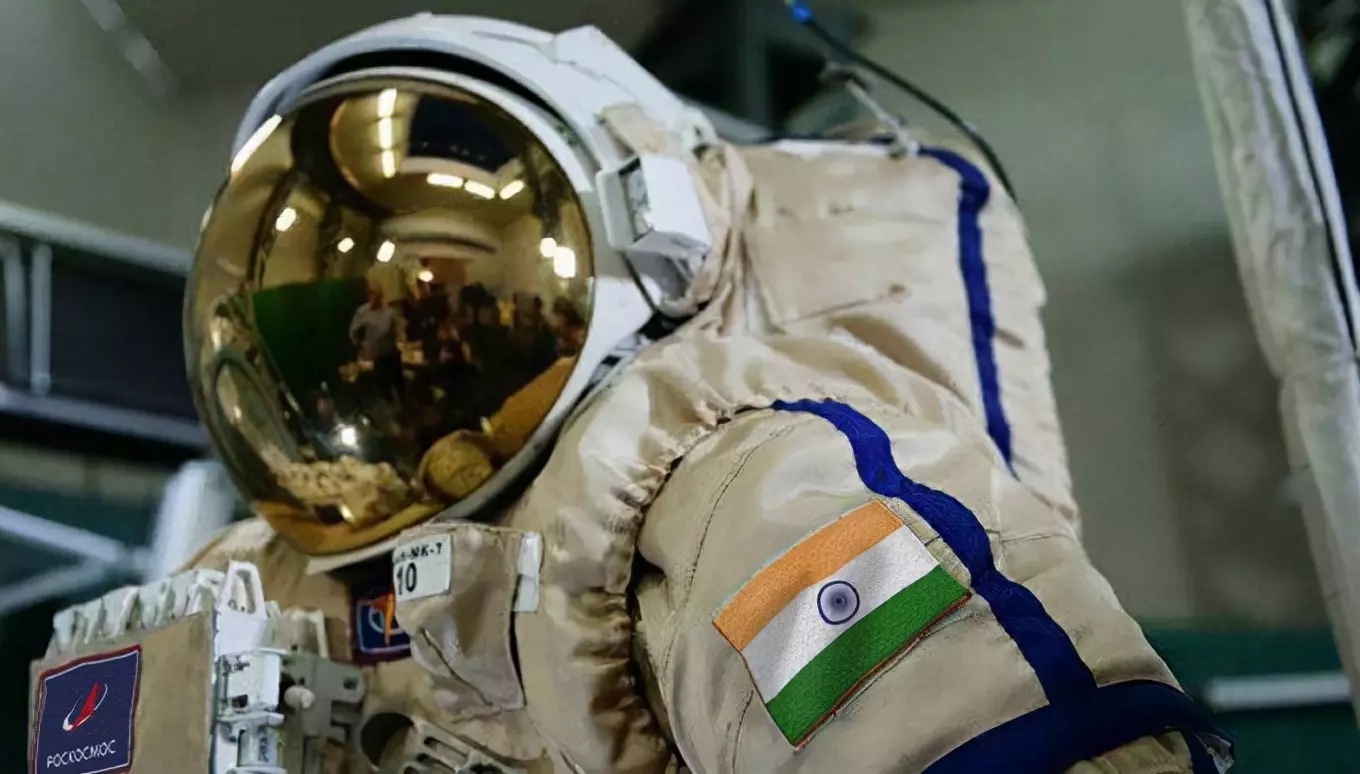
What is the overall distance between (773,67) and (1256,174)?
2.18 feet

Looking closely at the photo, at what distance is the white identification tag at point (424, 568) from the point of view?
0.64m

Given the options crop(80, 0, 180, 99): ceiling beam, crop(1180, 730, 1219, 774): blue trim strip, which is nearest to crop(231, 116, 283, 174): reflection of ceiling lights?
crop(80, 0, 180, 99): ceiling beam

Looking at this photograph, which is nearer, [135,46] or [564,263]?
[564,263]

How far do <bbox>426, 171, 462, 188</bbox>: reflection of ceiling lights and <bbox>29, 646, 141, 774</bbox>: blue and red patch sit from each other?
0.34m

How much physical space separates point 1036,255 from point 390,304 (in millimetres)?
914

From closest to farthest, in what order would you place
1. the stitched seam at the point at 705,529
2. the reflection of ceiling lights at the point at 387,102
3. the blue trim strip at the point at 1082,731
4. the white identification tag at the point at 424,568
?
1. the blue trim strip at the point at 1082,731
2. the stitched seam at the point at 705,529
3. the white identification tag at the point at 424,568
4. the reflection of ceiling lights at the point at 387,102

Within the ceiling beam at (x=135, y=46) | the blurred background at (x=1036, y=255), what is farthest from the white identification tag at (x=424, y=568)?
the ceiling beam at (x=135, y=46)

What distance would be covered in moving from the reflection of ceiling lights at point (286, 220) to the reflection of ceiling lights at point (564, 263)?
0.61 ft

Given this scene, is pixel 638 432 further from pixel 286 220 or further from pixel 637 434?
pixel 286 220

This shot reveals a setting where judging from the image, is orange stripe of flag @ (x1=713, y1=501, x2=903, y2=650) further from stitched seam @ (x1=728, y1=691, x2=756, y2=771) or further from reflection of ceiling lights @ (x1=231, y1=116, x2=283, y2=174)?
reflection of ceiling lights @ (x1=231, y1=116, x2=283, y2=174)

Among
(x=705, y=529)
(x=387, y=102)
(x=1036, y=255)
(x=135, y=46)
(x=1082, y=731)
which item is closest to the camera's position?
(x=1082, y=731)

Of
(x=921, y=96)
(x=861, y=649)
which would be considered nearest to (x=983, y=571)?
(x=861, y=649)

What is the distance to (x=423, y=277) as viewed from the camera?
2.33 ft

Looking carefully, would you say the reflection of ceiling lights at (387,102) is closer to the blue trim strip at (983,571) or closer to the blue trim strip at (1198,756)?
the blue trim strip at (983,571)
